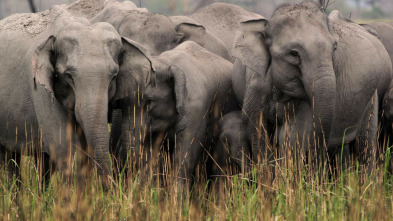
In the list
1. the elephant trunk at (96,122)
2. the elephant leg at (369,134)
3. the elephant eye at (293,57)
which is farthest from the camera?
the elephant leg at (369,134)

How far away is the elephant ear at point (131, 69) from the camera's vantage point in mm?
6285

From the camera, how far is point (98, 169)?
5703 mm

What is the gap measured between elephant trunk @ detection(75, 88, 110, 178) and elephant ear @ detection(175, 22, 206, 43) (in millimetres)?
2887

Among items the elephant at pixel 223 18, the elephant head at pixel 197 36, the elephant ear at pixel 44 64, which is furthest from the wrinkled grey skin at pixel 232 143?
the elephant at pixel 223 18

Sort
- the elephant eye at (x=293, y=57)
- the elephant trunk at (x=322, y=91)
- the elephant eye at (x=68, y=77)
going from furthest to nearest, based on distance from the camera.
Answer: the elephant eye at (x=293, y=57) → the elephant trunk at (x=322, y=91) → the elephant eye at (x=68, y=77)

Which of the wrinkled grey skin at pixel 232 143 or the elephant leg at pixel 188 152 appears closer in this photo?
the elephant leg at pixel 188 152

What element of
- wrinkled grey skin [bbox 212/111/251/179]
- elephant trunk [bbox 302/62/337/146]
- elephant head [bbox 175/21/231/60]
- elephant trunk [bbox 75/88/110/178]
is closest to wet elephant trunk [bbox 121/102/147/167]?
elephant trunk [bbox 75/88/110/178]

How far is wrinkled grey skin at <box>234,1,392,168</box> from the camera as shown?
6.13 metres

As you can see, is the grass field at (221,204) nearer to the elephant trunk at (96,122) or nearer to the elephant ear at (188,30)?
the elephant trunk at (96,122)

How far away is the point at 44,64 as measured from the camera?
5906 mm

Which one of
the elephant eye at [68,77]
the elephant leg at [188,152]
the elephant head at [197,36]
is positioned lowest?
the elephant leg at [188,152]

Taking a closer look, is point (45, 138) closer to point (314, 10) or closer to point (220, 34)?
point (314, 10)

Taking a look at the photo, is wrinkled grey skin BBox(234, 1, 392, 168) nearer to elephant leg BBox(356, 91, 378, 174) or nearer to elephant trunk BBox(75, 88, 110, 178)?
elephant leg BBox(356, 91, 378, 174)

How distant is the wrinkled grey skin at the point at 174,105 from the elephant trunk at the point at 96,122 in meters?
0.70
